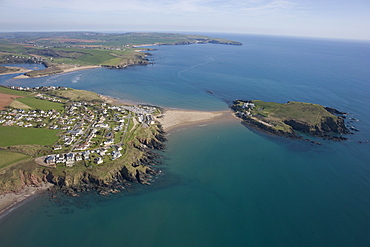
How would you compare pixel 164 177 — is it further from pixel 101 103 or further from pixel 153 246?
pixel 101 103

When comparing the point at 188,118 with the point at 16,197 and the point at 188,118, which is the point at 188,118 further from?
the point at 16,197

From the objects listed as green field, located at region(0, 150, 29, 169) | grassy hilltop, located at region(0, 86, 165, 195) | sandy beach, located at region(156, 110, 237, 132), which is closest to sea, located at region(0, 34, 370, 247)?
sandy beach, located at region(156, 110, 237, 132)

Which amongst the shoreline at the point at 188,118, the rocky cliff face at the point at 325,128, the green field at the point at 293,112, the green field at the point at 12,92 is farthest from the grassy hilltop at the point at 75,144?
the rocky cliff face at the point at 325,128

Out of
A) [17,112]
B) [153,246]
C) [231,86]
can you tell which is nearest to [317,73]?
[231,86]

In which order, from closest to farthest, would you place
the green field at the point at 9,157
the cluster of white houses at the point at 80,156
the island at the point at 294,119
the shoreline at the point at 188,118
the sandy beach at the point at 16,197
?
the sandy beach at the point at 16,197, the green field at the point at 9,157, the cluster of white houses at the point at 80,156, the island at the point at 294,119, the shoreline at the point at 188,118

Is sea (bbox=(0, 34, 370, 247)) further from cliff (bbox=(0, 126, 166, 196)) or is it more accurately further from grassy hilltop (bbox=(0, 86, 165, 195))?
grassy hilltop (bbox=(0, 86, 165, 195))

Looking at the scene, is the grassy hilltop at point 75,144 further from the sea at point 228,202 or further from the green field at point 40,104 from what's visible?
the sea at point 228,202

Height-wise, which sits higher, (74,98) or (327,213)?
(74,98)
